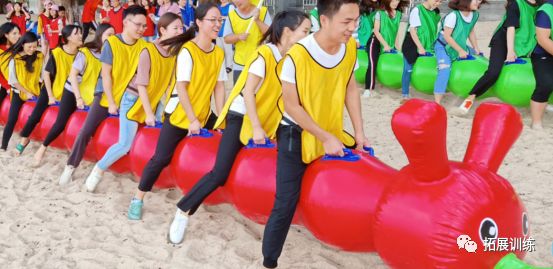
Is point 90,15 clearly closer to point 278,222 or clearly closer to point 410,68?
point 410,68

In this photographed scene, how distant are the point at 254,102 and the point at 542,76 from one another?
12.2 ft

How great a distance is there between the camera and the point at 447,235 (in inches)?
89.4

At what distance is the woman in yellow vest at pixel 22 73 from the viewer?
19.2ft

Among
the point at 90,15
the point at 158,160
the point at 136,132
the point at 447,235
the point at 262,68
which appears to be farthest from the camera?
the point at 90,15

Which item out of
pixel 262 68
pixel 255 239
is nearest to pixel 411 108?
pixel 262 68

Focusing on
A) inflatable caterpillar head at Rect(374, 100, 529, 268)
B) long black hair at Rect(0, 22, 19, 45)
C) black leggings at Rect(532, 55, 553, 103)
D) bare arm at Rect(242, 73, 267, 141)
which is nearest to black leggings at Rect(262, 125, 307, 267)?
bare arm at Rect(242, 73, 267, 141)

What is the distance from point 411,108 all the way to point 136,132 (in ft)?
9.42

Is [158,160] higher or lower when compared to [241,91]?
lower

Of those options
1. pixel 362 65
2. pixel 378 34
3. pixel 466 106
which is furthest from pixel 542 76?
pixel 362 65

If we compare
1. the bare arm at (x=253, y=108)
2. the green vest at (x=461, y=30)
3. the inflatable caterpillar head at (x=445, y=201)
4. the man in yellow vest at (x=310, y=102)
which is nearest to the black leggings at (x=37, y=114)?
the bare arm at (x=253, y=108)

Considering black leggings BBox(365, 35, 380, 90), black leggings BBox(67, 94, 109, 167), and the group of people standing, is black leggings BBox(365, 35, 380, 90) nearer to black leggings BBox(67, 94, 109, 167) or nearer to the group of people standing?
the group of people standing

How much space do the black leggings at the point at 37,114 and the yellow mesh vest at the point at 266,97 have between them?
2943 mm

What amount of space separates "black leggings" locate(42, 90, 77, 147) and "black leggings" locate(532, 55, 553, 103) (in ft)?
15.5

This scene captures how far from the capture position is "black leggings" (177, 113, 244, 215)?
3385 millimetres
